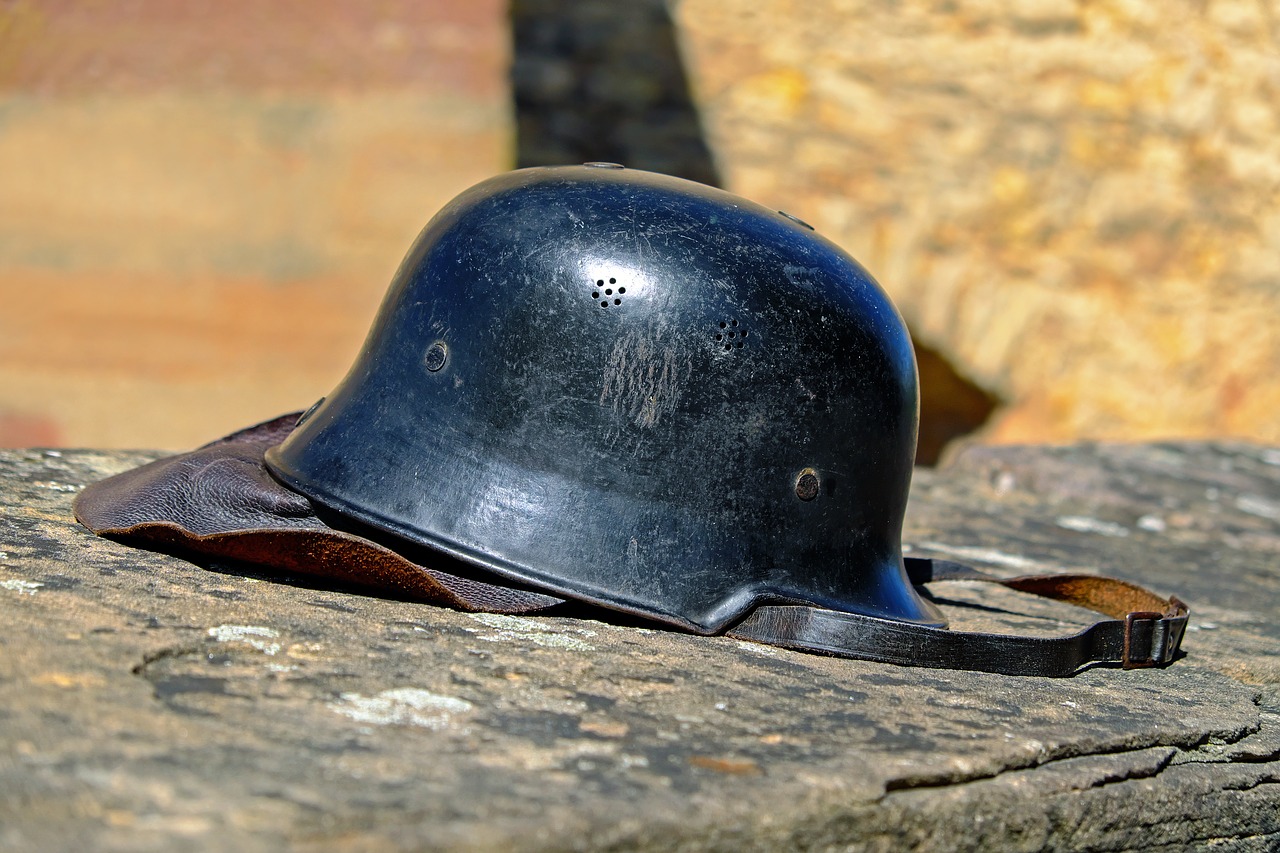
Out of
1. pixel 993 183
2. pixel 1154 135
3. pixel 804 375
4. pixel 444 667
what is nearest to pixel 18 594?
pixel 444 667

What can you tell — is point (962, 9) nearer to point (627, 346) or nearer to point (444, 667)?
point (627, 346)

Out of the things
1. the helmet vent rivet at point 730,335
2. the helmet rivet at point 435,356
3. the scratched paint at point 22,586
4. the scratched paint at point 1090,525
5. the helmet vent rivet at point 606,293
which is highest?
the helmet vent rivet at point 606,293

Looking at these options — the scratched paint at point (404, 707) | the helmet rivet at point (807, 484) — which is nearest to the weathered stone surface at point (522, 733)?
the scratched paint at point (404, 707)

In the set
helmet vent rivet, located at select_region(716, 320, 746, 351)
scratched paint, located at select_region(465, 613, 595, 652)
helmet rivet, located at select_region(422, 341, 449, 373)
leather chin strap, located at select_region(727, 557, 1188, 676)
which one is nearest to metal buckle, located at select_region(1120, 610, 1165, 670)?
leather chin strap, located at select_region(727, 557, 1188, 676)

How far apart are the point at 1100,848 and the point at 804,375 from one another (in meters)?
0.71

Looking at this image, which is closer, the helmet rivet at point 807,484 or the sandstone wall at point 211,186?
the helmet rivet at point 807,484

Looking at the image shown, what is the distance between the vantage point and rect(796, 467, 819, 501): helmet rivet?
1.79 metres

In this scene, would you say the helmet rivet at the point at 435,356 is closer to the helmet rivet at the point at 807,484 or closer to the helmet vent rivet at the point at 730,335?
the helmet vent rivet at the point at 730,335

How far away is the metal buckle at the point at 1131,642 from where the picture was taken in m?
1.94

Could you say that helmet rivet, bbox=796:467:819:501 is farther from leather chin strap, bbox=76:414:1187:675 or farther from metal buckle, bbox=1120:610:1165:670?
metal buckle, bbox=1120:610:1165:670

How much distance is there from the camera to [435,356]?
182 centimetres

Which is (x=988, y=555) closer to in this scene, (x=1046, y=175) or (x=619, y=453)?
(x=619, y=453)

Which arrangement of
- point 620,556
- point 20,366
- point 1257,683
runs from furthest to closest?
1. point 20,366
2. point 1257,683
3. point 620,556

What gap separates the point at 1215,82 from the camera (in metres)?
6.30
